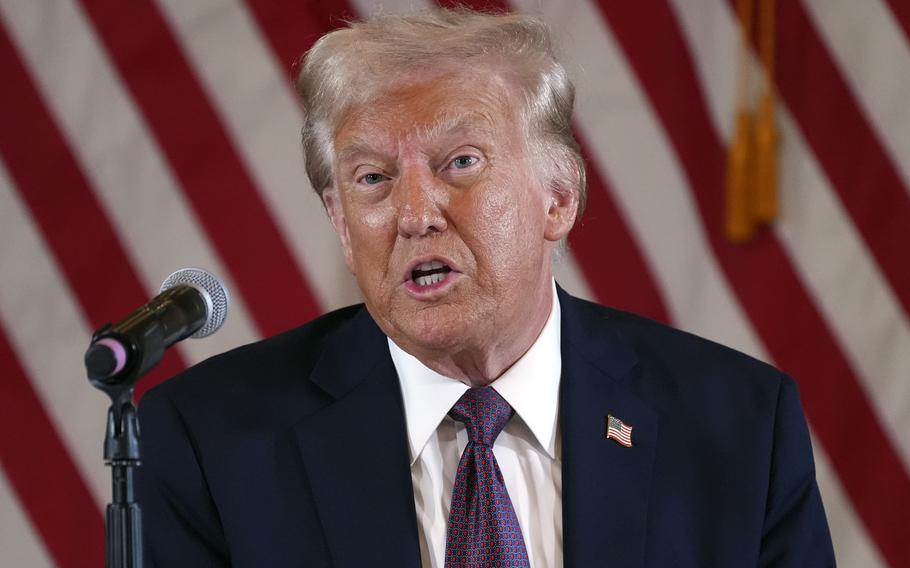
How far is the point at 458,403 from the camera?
210 cm

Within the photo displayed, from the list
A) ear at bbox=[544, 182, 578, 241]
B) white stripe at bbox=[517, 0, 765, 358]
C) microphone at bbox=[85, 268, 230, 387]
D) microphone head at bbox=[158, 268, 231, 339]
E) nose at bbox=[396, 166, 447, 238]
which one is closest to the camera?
microphone at bbox=[85, 268, 230, 387]

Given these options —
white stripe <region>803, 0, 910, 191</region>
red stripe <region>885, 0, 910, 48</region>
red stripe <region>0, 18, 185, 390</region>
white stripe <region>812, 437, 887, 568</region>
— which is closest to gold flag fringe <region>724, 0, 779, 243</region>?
white stripe <region>803, 0, 910, 191</region>

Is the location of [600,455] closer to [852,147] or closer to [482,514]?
[482,514]

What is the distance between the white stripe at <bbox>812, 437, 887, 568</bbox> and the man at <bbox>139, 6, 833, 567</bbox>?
3.26ft

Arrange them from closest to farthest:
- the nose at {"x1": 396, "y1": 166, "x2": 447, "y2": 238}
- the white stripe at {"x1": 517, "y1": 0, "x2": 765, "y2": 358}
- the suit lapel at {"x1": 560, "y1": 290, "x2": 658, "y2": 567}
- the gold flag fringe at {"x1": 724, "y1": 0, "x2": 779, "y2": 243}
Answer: the nose at {"x1": 396, "y1": 166, "x2": 447, "y2": 238} → the suit lapel at {"x1": 560, "y1": 290, "x2": 658, "y2": 567} → the gold flag fringe at {"x1": 724, "y1": 0, "x2": 779, "y2": 243} → the white stripe at {"x1": 517, "y1": 0, "x2": 765, "y2": 358}

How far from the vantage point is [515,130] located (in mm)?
2061

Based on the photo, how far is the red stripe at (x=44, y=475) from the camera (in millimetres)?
3215

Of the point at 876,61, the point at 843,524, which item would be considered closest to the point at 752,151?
the point at 876,61

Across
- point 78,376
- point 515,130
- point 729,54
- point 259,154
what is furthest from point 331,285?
point 515,130

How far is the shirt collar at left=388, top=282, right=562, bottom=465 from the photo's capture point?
6.91 ft

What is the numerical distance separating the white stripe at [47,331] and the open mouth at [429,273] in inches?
59.3

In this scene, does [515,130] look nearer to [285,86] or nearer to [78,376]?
[285,86]

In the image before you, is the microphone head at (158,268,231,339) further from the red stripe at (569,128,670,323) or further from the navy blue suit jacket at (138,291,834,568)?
the red stripe at (569,128,670,323)

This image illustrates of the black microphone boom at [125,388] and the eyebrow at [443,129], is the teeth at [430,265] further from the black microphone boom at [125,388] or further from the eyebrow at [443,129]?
the black microphone boom at [125,388]
